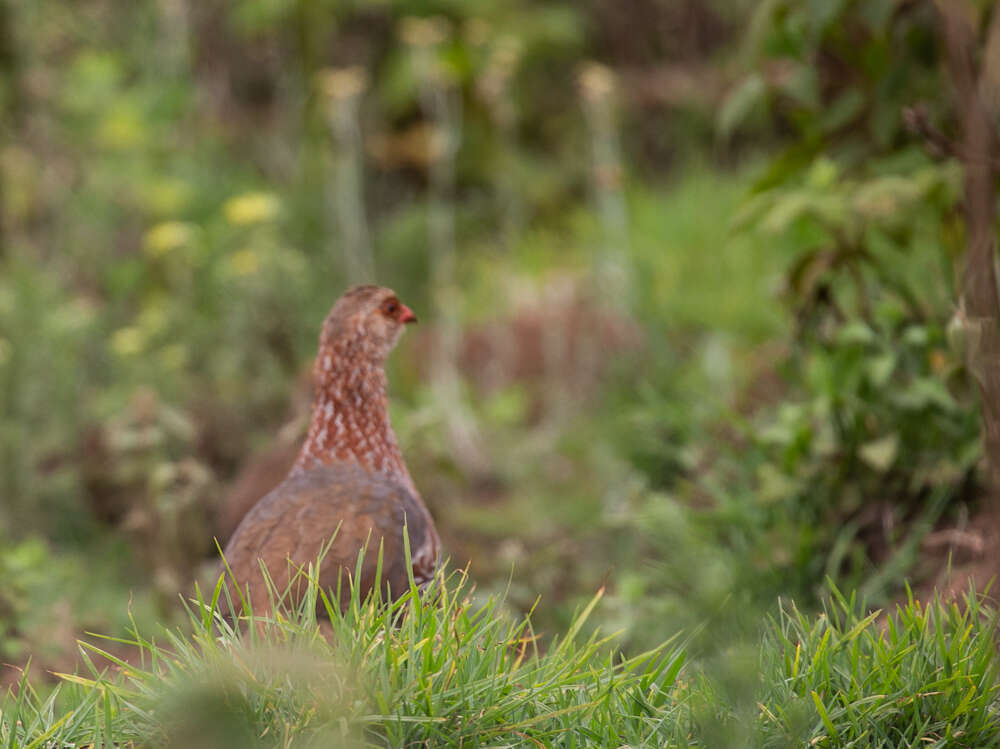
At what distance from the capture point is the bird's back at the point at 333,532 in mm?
3506

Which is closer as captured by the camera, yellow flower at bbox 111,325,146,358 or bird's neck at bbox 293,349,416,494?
bird's neck at bbox 293,349,416,494

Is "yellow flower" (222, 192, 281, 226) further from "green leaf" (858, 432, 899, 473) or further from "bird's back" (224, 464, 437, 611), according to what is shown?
"green leaf" (858, 432, 899, 473)

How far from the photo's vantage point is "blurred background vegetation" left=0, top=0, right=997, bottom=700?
5004 mm

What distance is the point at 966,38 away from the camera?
243cm

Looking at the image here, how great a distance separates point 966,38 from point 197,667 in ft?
7.00

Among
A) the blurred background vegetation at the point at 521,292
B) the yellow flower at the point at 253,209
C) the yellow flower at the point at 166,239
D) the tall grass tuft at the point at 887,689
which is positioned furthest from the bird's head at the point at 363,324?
the yellow flower at the point at 166,239

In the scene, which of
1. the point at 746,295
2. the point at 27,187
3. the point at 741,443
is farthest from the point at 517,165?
the point at 741,443

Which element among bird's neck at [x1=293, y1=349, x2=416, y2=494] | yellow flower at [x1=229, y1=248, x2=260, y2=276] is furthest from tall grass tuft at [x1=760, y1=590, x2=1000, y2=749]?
yellow flower at [x1=229, y1=248, x2=260, y2=276]

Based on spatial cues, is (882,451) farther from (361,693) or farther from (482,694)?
(361,693)

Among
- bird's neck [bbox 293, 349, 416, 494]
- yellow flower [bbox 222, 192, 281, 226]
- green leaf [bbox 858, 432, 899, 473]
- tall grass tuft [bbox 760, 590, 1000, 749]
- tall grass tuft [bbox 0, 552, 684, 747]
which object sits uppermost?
yellow flower [bbox 222, 192, 281, 226]

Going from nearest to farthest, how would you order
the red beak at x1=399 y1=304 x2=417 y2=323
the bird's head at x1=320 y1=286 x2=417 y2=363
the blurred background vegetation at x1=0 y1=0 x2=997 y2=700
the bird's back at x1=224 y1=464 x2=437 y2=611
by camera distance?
the bird's back at x1=224 y1=464 x2=437 y2=611 < the bird's head at x1=320 y1=286 x2=417 y2=363 < the red beak at x1=399 y1=304 x2=417 y2=323 < the blurred background vegetation at x1=0 y1=0 x2=997 y2=700

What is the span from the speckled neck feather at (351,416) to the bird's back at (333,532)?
69 mm

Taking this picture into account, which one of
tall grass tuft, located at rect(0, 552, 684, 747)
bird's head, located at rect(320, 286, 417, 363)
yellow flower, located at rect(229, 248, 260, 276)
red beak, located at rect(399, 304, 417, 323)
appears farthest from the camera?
yellow flower, located at rect(229, 248, 260, 276)

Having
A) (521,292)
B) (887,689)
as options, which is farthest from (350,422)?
(521,292)
